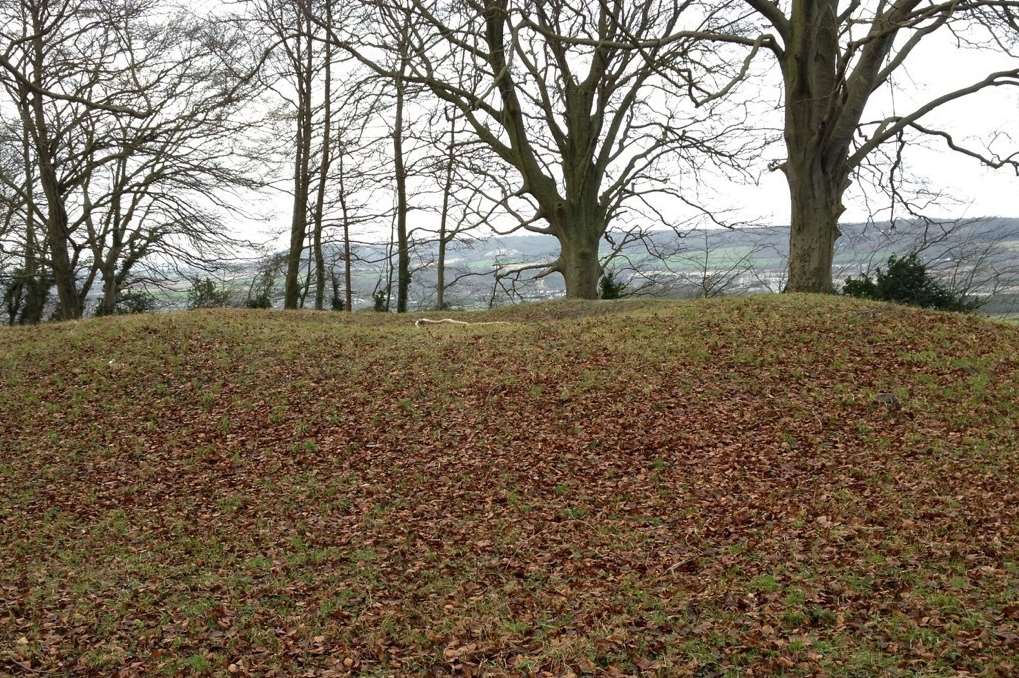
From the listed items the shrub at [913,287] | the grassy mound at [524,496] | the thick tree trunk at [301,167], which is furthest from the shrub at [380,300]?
the shrub at [913,287]

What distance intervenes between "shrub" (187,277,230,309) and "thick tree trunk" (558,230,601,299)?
11.8 metres

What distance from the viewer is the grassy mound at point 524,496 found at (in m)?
6.38

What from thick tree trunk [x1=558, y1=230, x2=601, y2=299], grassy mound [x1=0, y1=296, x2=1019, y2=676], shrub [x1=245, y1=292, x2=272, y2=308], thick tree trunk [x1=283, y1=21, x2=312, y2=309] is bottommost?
grassy mound [x1=0, y1=296, x2=1019, y2=676]

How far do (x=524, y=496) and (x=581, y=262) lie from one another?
37.3ft

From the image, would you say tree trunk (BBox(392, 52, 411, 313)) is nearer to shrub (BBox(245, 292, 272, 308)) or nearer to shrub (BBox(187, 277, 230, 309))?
shrub (BBox(245, 292, 272, 308))

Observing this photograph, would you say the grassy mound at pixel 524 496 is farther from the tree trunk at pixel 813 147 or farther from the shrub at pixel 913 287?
the shrub at pixel 913 287

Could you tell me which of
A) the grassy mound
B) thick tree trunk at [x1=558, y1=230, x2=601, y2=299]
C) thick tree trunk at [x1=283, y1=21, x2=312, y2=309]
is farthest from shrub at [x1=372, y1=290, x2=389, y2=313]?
the grassy mound

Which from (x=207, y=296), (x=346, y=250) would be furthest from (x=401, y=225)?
(x=207, y=296)

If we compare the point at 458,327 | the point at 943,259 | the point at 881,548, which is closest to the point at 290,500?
the point at 881,548

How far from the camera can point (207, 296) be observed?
26.8 metres

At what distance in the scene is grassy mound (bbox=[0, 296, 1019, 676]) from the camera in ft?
20.9

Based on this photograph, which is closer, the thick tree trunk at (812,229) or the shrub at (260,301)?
the thick tree trunk at (812,229)

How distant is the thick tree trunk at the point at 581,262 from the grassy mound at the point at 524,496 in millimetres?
5296

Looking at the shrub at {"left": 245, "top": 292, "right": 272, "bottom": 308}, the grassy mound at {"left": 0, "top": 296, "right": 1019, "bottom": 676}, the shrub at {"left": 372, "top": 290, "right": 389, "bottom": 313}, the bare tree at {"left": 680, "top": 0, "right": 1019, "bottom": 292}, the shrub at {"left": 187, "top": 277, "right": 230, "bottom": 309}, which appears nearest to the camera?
the grassy mound at {"left": 0, "top": 296, "right": 1019, "bottom": 676}
